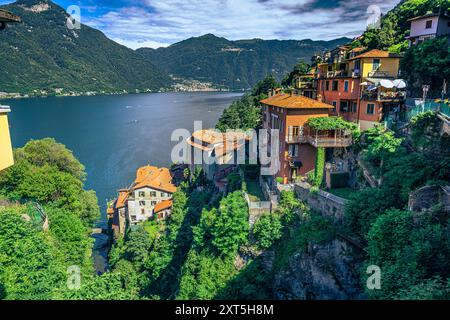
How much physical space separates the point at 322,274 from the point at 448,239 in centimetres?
860

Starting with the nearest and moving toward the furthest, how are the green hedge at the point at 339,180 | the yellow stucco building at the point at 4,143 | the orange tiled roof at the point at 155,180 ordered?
the yellow stucco building at the point at 4,143 → the green hedge at the point at 339,180 → the orange tiled roof at the point at 155,180

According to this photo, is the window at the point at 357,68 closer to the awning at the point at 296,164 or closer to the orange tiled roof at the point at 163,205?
the awning at the point at 296,164

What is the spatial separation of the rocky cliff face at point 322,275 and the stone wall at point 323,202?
2.18 m

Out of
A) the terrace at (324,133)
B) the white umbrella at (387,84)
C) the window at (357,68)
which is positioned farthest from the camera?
the window at (357,68)

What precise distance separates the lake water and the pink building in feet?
169

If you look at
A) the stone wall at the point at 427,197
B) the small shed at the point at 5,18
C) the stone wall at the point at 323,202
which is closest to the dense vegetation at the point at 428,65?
the stone wall at the point at 323,202

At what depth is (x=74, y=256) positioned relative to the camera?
995 inches

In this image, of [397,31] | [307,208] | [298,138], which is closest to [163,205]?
[298,138]

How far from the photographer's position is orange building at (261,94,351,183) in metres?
24.6

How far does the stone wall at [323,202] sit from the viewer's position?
62.4ft

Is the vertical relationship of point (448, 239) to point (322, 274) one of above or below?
above

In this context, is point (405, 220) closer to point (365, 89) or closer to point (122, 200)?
point (365, 89)
